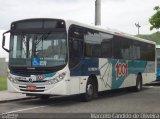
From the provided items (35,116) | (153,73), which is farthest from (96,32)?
(153,73)

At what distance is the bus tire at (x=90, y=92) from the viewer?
19.5 meters

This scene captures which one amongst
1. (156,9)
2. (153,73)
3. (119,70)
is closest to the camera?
(119,70)

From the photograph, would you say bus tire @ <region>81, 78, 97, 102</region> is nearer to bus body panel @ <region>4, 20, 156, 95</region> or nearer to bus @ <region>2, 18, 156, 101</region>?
bus @ <region>2, 18, 156, 101</region>

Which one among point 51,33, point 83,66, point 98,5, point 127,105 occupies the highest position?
point 98,5

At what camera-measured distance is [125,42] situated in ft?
81.9

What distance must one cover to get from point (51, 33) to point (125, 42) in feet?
25.4

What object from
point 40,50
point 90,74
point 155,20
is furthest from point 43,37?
point 155,20

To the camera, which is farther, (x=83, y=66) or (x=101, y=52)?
(x=101, y=52)

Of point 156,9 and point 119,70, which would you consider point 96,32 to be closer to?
point 119,70

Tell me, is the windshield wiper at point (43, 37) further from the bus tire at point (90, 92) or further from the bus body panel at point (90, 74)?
the bus tire at point (90, 92)

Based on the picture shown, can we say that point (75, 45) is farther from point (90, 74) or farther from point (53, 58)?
point (90, 74)

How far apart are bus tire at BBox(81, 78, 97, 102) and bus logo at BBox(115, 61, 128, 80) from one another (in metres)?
3.35

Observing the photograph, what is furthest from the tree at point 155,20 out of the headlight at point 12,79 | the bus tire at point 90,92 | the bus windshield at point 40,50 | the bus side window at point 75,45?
the headlight at point 12,79

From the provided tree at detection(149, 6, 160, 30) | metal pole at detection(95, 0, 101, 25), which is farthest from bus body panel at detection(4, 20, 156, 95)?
tree at detection(149, 6, 160, 30)
